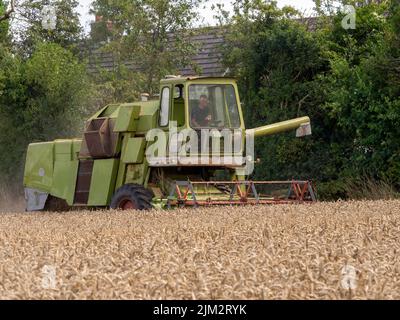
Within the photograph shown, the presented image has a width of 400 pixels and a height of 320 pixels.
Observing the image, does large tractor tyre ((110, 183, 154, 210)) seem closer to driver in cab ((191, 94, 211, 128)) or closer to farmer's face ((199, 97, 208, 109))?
driver in cab ((191, 94, 211, 128))

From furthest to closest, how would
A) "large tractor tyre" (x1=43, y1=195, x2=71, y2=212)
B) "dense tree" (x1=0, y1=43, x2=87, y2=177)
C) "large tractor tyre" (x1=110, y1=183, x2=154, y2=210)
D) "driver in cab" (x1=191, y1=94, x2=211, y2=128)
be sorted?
"dense tree" (x1=0, y1=43, x2=87, y2=177), "large tractor tyre" (x1=43, y1=195, x2=71, y2=212), "driver in cab" (x1=191, y1=94, x2=211, y2=128), "large tractor tyre" (x1=110, y1=183, x2=154, y2=210)

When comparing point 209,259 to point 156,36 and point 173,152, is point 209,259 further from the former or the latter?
point 156,36

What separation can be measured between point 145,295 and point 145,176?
11.9 meters

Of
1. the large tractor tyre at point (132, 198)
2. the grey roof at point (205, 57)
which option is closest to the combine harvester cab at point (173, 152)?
the large tractor tyre at point (132, 198)

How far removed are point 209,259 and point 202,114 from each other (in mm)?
10155

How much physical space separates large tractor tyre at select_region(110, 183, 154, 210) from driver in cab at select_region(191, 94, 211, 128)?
1.46 m

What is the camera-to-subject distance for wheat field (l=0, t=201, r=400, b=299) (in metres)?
6.20

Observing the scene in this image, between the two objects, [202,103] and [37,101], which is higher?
[202,103]

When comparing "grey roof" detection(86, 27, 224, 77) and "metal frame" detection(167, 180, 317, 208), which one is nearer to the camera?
"metal frame" detection(167, 180, 317, 208)

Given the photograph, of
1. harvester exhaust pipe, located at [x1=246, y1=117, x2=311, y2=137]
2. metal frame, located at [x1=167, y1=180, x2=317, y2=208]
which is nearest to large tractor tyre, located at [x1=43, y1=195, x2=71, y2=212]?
metal frame, located at [x1=167, y1=180, x2=317, y2=208]

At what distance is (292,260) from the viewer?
7.44m

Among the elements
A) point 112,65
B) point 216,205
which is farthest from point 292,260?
point 112,65

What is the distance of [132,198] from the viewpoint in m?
17.3

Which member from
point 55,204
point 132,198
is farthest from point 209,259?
point 55,204
